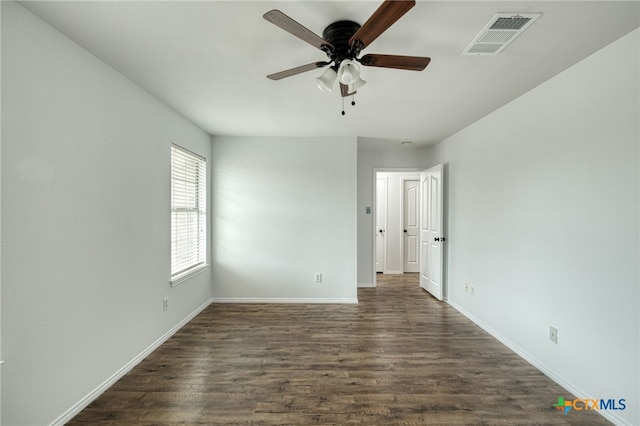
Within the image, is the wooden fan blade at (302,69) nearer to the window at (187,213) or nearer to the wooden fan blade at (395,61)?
the wooden fan blade at (395,61)

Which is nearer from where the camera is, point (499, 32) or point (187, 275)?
point (499, 32)

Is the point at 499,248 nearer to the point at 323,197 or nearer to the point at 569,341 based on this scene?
the point at 569,341

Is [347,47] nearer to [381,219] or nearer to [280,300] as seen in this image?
[280,300]

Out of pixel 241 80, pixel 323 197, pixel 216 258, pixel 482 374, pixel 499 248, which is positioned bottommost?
pixel 482 374

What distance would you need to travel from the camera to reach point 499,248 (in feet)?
10.2

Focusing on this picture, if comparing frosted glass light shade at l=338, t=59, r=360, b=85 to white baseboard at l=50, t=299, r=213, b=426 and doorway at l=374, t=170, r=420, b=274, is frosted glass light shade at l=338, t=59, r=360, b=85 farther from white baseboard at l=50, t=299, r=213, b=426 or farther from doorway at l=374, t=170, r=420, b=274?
doorway at l=374, t=170, r=420, b=274

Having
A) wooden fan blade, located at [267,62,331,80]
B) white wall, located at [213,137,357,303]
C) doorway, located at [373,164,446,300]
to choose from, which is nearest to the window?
white wall, located at [213,137,357,303]

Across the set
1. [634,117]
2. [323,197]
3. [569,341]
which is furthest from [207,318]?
[634,117]

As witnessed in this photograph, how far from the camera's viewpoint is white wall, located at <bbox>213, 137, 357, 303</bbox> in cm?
430

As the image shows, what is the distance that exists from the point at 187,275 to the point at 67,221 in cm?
180

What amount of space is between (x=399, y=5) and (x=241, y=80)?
62.0 inches

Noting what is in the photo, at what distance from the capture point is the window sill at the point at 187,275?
322 centimetres

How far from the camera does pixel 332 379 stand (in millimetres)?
2346

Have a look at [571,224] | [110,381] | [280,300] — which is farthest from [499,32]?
[280,300]
